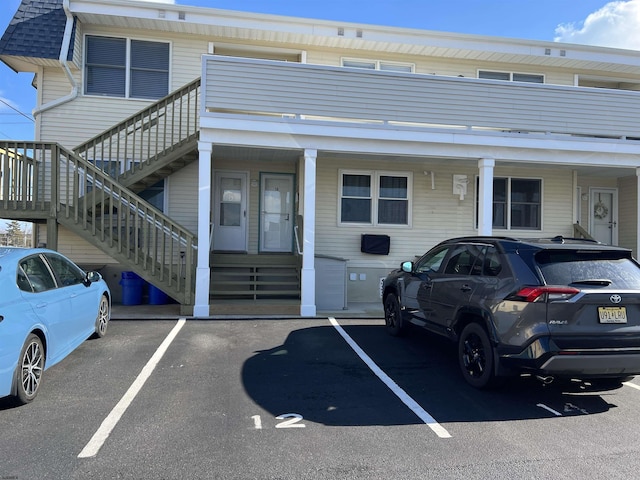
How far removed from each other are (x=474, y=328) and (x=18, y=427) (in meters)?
4.52

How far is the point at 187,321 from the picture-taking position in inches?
312

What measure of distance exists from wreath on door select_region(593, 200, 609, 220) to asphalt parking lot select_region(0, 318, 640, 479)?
915 cm

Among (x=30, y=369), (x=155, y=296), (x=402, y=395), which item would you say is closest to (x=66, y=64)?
(x=155, y=296)

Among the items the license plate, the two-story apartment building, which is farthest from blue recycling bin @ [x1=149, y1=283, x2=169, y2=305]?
the license plate

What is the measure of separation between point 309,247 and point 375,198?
3.19 m

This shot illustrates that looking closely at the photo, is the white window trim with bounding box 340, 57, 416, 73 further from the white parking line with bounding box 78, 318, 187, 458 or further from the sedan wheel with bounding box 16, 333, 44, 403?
the sedan wheel with bounding box 16, 333, 44, 403

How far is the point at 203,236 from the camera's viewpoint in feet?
27.4

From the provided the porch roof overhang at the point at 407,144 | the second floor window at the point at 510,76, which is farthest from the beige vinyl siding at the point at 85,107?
the second floor window at the point at 510,76

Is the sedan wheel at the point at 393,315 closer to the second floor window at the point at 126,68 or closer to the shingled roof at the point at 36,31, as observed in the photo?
the second floor window at the point at 126,68

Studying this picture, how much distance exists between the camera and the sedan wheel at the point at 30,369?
3.96 metres

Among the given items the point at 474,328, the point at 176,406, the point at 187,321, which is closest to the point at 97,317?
the point at 187,321

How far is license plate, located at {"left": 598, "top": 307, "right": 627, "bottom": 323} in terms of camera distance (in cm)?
402

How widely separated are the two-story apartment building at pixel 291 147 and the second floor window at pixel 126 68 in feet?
0.11

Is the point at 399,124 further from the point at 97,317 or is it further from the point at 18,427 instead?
the point at 18,427
